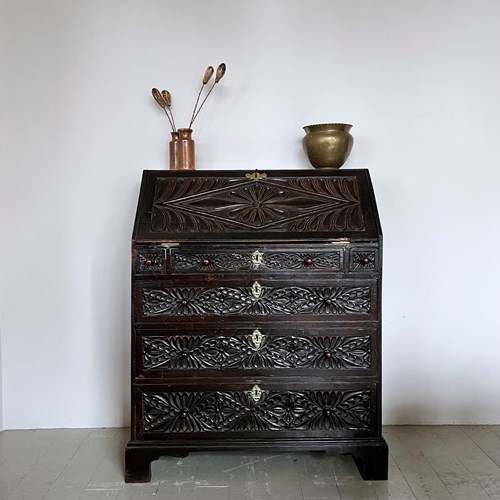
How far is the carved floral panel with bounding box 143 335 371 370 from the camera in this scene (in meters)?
2.38

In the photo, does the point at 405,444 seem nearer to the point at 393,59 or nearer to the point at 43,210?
the point at 393,59

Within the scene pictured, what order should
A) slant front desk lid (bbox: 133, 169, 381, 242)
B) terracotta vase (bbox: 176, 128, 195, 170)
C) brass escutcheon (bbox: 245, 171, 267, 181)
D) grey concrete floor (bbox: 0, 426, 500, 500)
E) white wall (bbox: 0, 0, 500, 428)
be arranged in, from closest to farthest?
grey concrete floor (bbox: 0, 426, 500, 500) < slant front desk lid (bbox: 133, 169, 381, 242) < brass escutcheon (bbox: 245, 171, 267, 181) < terracotta vase (bbox: 176, 128, 195, 170) < white wall (bbox: 0, 0, 500, 428)

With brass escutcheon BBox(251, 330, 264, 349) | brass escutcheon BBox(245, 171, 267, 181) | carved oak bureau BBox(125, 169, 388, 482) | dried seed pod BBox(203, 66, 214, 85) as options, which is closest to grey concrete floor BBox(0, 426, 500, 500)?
carved oak bureau BBox(125, 169, 388, 482)

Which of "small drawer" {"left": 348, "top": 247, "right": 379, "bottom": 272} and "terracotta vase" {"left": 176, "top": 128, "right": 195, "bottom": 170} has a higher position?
"terracotta vase" {"left": 176, "top": 128, "right": 195, "bottom": 170}

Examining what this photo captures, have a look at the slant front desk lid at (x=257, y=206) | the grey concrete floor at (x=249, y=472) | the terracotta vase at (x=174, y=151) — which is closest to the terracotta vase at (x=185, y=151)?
the terracotta vase at (x=174, y=151)

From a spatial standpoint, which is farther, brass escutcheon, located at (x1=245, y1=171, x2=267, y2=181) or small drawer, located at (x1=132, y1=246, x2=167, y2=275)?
brass escutcheon, located at (x1=245, y1=171, x2=267, y2=181)

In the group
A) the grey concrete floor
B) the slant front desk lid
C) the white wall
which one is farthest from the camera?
the white wall

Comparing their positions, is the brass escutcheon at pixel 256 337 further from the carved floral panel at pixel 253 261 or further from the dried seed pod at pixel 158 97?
the dried seed pod at pixel 158 97

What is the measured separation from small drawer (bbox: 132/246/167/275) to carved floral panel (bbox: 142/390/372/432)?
1.73ft

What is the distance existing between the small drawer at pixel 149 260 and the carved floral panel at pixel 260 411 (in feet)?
1.73

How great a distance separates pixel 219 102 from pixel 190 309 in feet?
3.87

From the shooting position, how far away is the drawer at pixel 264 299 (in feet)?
7.76

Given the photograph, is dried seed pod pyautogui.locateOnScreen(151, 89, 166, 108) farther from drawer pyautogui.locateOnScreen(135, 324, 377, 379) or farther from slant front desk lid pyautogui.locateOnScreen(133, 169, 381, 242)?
drawer pyautogui.locateOnScreen(135, 324, 377, 379)

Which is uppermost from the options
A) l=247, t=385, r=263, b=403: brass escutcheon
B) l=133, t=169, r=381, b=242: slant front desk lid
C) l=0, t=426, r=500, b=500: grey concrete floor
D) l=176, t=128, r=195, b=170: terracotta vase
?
l=176, t=128, r=195, b=170: terracotta vase
